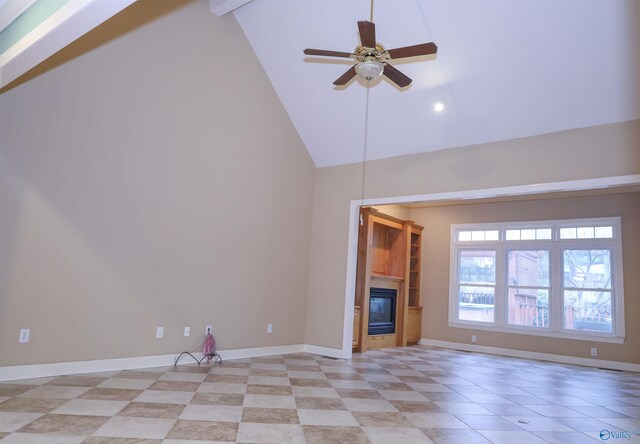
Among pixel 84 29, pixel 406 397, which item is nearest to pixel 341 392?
pixel 406 397

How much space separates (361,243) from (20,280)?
15.9ft

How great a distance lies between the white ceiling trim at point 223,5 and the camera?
517 centimetres

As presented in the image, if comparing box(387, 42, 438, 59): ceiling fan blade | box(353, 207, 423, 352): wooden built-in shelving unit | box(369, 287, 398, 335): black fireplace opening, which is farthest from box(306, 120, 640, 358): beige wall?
box(387, 42, 438, 59): ceiling fan blade

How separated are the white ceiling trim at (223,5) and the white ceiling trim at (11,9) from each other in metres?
2.71

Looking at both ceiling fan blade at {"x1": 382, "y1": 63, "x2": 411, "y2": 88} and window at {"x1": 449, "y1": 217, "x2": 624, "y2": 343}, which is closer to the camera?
ceiling fan blade at {"x1": 382, "y1": 63, "x2": 411, "y2": 88}

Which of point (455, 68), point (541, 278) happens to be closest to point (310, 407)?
point (455, 68)

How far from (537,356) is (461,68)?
5.58 m

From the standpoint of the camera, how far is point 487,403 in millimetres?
4262

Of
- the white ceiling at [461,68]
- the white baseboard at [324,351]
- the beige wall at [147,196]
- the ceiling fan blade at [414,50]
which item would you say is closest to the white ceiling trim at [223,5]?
the beige wall at [147,196]

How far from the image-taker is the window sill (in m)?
7.20

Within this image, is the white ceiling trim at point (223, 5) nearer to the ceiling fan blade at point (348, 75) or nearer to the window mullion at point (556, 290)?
the ceiling fan blade at point (348, 75)

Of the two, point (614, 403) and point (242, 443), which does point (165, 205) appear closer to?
point (242, 443)

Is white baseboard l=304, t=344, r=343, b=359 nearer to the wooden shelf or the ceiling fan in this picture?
the wooden shelf

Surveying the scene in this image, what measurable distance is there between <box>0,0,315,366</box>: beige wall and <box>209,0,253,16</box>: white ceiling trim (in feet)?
0.42
